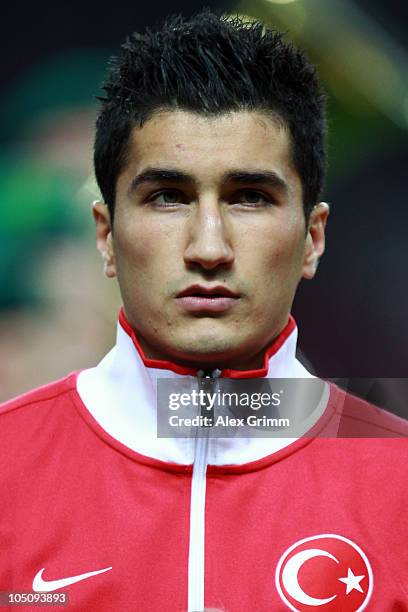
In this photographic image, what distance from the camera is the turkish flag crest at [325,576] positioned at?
98 cm

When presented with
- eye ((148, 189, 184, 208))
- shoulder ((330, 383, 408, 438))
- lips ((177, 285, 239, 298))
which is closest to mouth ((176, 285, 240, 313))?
lips ((177, 285, 239, 298))

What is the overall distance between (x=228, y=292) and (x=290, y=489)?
0.83 ft

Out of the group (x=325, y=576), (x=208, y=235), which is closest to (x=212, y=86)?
(x=208, y=235)

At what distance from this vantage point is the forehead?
101 cm

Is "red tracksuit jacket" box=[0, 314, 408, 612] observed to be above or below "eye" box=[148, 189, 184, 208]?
below

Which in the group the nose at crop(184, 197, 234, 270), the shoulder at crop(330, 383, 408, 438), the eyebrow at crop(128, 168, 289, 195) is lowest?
the shoulder at crop(330, 383, 408, 438)

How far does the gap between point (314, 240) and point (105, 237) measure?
0.91ft

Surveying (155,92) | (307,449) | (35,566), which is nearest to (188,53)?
(155,92)

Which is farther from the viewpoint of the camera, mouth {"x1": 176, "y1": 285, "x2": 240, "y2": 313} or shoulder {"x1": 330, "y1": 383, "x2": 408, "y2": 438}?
shoulder {"x1": 330, "y1": 383, "x2": 408, "y2": 438}

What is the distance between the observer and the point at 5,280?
2.01 meters

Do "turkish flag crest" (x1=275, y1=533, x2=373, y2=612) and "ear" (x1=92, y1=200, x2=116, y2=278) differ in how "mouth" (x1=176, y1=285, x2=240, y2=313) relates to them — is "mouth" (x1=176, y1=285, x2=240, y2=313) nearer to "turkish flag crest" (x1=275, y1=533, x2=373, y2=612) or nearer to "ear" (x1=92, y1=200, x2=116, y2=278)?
"ear" (x1=92, y1=200, x2=116, y2=278)

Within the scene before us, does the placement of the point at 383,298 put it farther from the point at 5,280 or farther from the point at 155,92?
the point at 155,92

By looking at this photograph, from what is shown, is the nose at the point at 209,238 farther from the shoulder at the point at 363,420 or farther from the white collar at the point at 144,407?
the shoulder at the point at 363,420

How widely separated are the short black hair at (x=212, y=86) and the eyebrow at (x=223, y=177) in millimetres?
51
